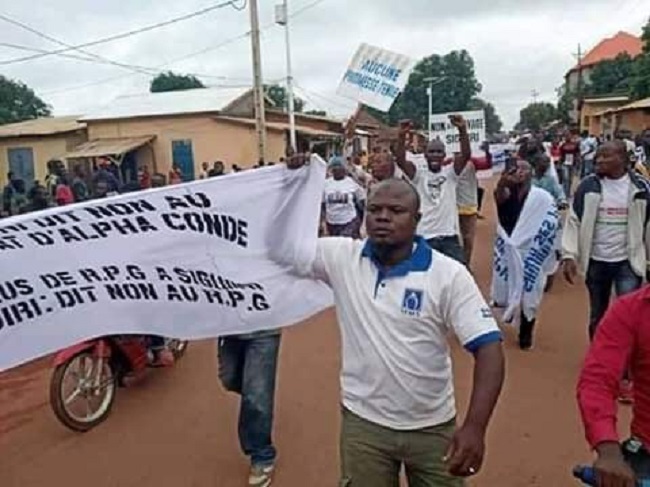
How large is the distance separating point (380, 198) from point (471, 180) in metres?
5.42

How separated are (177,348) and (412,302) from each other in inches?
176

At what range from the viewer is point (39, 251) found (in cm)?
→ 368

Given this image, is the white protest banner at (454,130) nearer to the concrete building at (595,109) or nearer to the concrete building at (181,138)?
the concrete building at (181,138)

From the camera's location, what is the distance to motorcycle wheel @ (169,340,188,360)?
21.8ft

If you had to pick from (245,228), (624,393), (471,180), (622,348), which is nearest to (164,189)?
(245,228)

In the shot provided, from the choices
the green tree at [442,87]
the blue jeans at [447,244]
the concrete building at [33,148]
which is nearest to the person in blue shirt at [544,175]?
the blue jeans at [447,244]

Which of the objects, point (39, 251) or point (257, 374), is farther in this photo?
point (257, 374)

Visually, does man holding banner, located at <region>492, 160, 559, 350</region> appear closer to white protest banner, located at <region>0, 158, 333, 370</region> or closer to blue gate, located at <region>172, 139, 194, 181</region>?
white protest banner, located at <region>0, 158, 333, 370</region>

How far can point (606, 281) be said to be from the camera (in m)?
5.80

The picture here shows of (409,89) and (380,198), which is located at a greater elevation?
(409,89)

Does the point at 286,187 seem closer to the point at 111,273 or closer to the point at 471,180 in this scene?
the point at 111,273

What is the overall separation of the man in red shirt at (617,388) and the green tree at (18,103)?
66.1 meters

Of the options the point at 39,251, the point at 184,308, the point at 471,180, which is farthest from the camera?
the point at 471,180

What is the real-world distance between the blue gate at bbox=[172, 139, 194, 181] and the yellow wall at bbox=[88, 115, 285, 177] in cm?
17
